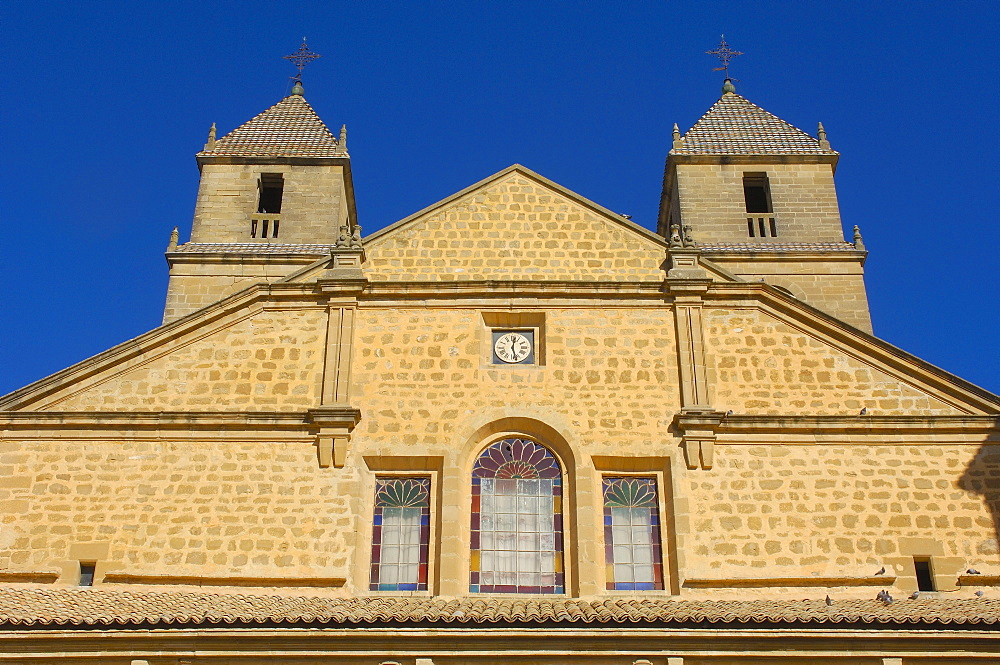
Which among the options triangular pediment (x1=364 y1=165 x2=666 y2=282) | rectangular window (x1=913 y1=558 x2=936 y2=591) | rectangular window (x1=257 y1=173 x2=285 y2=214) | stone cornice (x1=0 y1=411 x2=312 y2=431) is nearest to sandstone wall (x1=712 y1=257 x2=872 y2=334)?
triangular pediment (x1=364 y1=165 x2=666 y2=282)

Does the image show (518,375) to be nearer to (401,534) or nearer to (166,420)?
(401,534)

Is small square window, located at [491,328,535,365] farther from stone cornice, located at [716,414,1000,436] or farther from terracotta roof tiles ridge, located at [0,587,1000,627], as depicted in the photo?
terracotta roof tiles ridge, located at [0,587,1000,627]

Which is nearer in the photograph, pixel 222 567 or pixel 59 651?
pixel 59 651

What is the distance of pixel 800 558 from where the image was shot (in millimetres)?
14375

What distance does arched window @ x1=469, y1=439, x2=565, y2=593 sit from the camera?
48.1ft

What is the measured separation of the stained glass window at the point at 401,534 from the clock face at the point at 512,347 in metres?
2.17

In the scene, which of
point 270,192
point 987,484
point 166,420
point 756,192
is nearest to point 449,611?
point 166,420

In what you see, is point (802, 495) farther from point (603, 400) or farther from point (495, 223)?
point (495, 223)

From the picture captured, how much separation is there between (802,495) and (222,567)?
7.52m

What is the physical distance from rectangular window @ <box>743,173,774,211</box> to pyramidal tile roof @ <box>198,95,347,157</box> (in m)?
9.29

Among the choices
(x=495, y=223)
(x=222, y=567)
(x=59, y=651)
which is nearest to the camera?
(x=59, y=651)

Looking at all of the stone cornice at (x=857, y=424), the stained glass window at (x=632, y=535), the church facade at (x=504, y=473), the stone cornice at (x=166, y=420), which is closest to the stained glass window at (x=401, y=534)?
the church facade at (x=504, y=473)

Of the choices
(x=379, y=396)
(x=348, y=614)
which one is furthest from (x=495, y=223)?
(x=348, y=614)

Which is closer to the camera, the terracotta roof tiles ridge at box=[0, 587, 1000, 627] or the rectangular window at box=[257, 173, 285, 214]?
the terracotta roof tiles ridge at box=[0, 587, 1000, 627]
